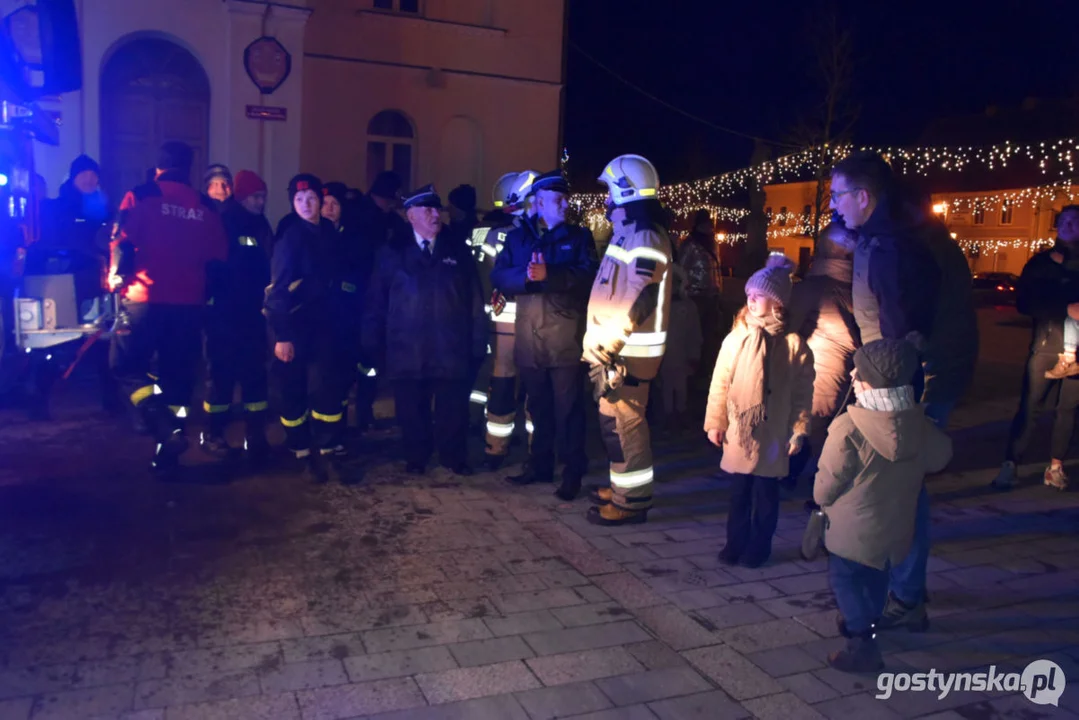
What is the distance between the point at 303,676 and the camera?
3756mm

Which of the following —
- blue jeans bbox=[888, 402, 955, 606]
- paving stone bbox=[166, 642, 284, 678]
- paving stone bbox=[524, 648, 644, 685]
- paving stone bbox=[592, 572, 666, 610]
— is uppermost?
blue jeans bbox=[888, 402, 955, 606]

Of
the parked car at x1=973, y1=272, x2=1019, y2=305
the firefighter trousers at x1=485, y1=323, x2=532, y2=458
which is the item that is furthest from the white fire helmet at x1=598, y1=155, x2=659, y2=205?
the parked car at x1=973, y1=272, x2=1019, y2=305

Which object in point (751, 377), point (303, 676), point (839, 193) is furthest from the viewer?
point (839, 193)

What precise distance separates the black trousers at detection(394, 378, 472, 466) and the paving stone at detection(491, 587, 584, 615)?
222 cm

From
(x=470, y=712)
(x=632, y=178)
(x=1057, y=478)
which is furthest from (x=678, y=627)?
(x=1057, y=478)

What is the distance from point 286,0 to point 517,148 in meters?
5.00

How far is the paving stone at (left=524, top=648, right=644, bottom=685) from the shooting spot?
3.84 metres

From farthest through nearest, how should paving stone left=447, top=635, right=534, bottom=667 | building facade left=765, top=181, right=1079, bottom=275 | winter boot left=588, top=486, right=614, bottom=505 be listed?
1. building facade left=765, top=181, right=1079, bottom=275
2. winter boot left=588, top=486, right=614, bottom=505
3. paving stone left=447, top=635, right=534, bottom=667

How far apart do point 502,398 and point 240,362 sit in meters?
1.92

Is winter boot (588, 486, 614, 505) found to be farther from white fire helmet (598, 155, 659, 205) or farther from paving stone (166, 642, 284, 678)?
paving stone (166, 642, 284, 678)

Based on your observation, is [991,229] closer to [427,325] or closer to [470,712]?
[427,325]

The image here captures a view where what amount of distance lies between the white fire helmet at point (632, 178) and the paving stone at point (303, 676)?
3.17 m

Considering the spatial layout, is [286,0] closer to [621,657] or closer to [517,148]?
[517,148]

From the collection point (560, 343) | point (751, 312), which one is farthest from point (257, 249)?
point (751, 312)
